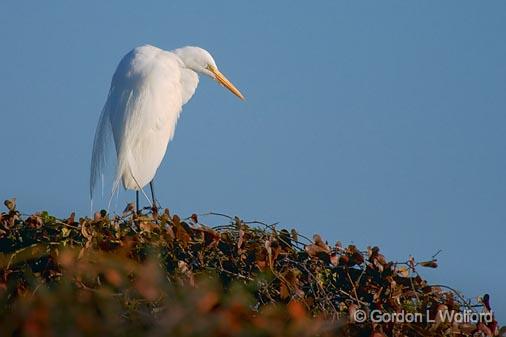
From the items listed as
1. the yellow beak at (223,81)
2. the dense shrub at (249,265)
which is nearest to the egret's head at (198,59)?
the yellow beak at (223,81)

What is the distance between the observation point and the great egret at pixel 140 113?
8984mm

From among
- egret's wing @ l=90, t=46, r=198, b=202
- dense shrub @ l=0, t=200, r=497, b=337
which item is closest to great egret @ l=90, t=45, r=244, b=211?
egret's wing @ l=90, t=46, r=198, b=202

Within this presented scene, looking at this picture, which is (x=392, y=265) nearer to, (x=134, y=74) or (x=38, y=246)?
(x=38, y=246)

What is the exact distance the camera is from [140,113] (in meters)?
9.11

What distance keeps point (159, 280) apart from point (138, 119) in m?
7.69

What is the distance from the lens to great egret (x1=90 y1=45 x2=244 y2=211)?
8.98 metres

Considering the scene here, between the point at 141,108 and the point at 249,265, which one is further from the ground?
the point at 141,108

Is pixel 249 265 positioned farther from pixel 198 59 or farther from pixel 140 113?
pixel 198 59

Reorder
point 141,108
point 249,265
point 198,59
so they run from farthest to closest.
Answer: point 198,59
point 141,108
point 249,265

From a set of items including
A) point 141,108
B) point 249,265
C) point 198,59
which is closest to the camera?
point 249,265

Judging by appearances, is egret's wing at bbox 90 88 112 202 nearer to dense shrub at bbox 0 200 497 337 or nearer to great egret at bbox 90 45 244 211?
great egret at bbox 90 45 244 211

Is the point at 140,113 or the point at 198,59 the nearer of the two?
the point at 140,113

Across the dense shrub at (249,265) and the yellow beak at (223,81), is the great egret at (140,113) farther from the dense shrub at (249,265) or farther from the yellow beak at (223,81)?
the dense shrub at (249,265)

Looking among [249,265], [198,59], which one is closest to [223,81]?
[198,59]
